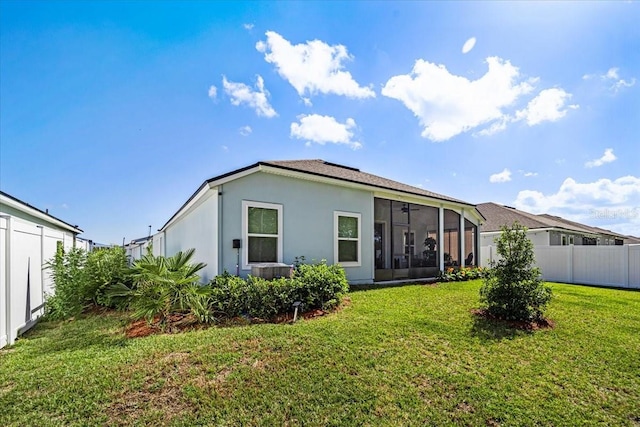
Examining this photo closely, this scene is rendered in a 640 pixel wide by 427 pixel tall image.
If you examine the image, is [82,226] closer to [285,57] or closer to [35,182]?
[35,182]

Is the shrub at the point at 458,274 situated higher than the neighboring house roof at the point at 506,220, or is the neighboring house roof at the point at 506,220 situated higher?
the neighboring house roof at the point at 506,220

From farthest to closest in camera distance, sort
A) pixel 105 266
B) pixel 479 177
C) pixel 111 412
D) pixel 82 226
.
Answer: pixel 82 226, pixel 479 177, pixel 105 266, pixel 111 412

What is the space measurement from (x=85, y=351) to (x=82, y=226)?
62.2 feet

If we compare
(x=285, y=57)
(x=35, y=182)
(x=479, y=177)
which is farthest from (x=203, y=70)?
(x=479, y=177)

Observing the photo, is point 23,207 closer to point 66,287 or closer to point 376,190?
point 66,287

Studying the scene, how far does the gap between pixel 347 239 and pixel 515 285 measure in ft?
17.4

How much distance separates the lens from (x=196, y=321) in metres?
6.21

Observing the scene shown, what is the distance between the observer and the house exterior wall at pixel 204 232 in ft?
27.9

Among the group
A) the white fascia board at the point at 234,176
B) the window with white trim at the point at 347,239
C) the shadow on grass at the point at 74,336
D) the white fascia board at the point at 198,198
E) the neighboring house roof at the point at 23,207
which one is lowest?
the shadow on grass at the point at 74,336

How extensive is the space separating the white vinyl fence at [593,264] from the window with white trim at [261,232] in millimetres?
9802

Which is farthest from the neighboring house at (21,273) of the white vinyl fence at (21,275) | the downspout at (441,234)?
the downspout at (441,234)

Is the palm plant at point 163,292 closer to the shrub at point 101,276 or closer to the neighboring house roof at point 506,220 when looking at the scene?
the shrub at point 101,276

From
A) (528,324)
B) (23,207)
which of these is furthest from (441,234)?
(23,207)

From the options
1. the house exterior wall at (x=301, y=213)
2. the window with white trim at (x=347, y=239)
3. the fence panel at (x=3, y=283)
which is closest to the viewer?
the fence panel at (x=3, y=283)
